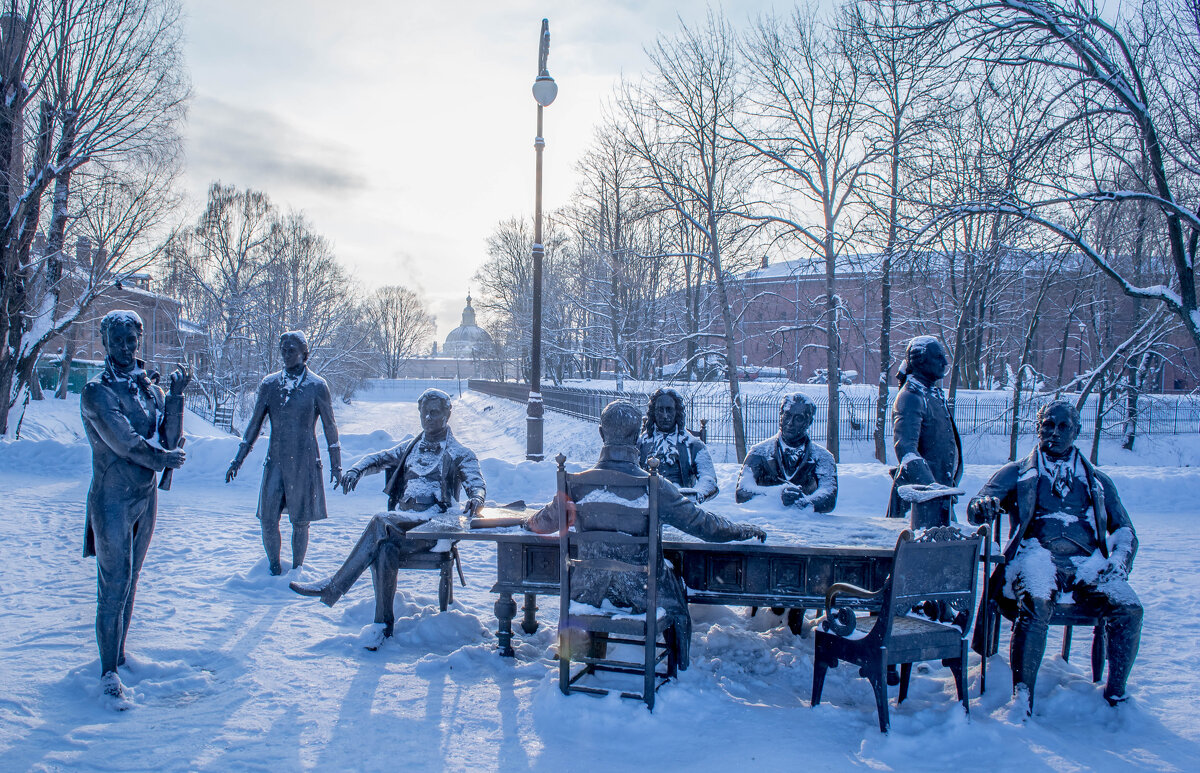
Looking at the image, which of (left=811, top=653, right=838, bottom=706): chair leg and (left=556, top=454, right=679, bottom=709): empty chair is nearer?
(left=556, top=454, right=679, bottom=709): empty chair

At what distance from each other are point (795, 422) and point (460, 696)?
9.62 ft

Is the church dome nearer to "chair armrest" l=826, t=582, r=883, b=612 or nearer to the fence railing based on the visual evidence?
the fence railing

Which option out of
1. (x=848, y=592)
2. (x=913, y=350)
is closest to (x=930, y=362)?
(x=913, y=350)

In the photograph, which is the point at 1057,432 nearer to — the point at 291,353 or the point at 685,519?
the point at 685,519

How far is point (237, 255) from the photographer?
2947 centimetres

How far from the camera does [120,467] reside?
154 inches

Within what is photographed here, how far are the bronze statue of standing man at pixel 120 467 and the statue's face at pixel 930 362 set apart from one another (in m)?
4.47

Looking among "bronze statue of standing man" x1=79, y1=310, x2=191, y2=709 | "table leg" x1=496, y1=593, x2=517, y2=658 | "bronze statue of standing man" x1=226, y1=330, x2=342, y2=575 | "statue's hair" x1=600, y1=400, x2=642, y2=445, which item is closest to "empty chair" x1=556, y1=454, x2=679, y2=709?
"statue's hair" x1=600, y1=400, x2=642, y2=445

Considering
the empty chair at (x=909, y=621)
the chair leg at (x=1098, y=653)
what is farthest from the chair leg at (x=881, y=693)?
the chair leg at (x=1098, y=653)

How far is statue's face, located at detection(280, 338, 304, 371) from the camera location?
6.42 meters

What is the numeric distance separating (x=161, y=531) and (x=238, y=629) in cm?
389

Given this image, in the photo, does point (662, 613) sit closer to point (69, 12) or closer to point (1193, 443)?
point (69, 12)

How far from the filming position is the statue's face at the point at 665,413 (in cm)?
555

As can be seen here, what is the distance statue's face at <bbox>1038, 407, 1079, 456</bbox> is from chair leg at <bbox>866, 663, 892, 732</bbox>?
1.67 meters
